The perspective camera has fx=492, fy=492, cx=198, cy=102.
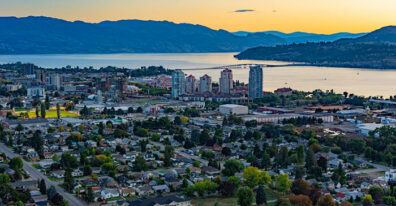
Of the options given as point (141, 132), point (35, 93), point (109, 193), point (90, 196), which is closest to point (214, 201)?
point (109, 193)

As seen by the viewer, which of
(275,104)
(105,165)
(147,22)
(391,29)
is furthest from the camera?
(147,22)

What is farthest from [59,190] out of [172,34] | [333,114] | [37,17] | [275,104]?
[37,17]

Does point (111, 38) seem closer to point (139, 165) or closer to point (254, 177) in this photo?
point (139, 165)

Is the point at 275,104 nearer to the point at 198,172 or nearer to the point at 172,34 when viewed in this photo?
the point at 198,172

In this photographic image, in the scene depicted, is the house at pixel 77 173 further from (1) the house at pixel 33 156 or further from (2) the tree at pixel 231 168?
(2) the tree at pixel 231 168

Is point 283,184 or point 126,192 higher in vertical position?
point 283,184

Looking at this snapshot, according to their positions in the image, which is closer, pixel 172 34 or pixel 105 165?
pixel 105 165

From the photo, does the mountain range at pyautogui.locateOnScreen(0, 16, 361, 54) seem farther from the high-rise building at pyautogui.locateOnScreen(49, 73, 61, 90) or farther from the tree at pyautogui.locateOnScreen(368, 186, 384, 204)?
the tree at pyautogui.locateOnScreen(368, 186, 384, 204)

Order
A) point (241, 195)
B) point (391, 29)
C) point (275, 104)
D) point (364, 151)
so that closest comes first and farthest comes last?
point (241, 195), point (364, 151), point (275, 104), point (391, 29)
